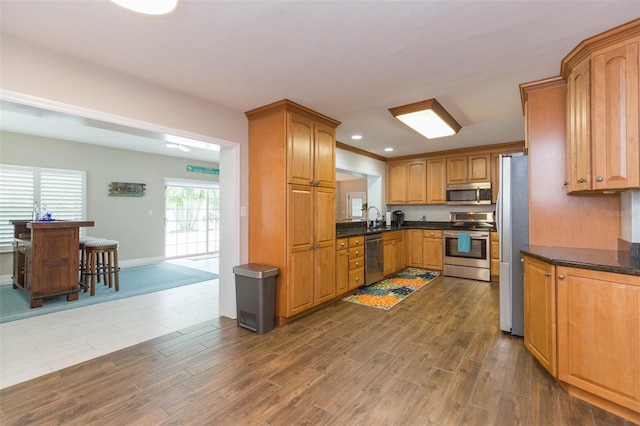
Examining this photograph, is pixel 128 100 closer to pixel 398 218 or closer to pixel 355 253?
pixel 355 253

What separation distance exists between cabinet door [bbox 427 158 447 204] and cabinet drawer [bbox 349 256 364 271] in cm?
257

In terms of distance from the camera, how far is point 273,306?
10.4ft

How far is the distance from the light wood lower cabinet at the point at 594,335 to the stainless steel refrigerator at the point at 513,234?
0.77 meters

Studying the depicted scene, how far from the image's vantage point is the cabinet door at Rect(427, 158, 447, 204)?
5953 millimetres

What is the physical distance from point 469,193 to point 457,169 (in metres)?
0.54

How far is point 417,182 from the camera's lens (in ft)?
20.7

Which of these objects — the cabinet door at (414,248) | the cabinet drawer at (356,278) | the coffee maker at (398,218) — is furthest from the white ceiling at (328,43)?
the coffee maker at (398,218)

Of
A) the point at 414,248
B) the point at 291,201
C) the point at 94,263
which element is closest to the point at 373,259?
the point at 414,248

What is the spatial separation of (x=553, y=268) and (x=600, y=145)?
0.93 m

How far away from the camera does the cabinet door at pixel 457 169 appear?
5.71 m

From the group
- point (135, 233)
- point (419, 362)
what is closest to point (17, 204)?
point (135, 233)

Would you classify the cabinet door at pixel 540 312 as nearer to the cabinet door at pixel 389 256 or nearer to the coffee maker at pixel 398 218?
the cabinet door at pixel 389 256

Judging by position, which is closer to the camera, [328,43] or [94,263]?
[328,43]

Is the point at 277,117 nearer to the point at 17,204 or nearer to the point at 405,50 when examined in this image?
the point at 405,50
